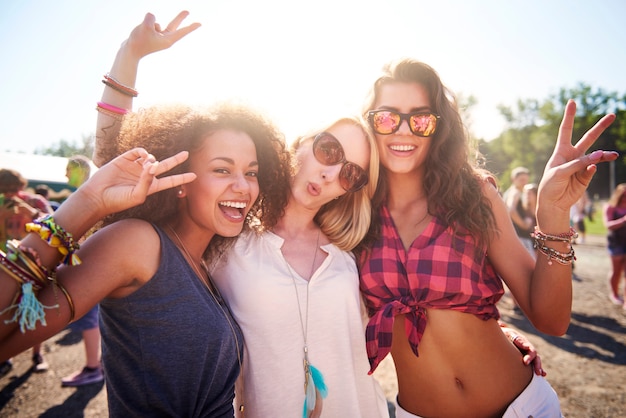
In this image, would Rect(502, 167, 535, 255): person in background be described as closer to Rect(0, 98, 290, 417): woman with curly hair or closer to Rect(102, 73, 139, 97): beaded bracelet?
Rect(0, 98, 290, 417): woman with curly hair

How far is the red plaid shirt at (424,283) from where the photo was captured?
2.12 m

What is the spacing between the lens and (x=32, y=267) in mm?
1163

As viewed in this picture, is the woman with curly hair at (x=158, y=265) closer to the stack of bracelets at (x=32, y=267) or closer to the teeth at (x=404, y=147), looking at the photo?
the stack of bracelets at (x=32, y=267)

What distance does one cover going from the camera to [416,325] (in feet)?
6.92

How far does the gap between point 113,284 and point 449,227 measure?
1947 mm

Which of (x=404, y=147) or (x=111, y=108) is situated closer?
→ (x=111, y=108)

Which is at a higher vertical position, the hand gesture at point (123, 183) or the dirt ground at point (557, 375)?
the hand gesture at point (123, 183)

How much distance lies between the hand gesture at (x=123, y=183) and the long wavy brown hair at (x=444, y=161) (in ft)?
5.19

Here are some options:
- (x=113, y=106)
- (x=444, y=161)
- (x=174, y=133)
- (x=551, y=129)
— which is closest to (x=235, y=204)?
(x=174, y=133)

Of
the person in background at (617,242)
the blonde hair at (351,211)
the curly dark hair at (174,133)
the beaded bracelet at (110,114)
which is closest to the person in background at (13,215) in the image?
the beaded bracelet at (110,114)

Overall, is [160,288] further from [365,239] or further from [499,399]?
[499,399]

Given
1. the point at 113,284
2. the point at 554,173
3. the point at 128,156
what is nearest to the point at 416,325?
the point at 554,173

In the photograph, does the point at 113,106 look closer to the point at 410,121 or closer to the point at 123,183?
the point at 123,183

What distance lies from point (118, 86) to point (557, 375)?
573 centimetres
